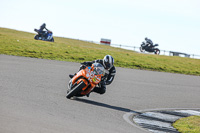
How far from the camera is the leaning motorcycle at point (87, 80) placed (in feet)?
32.5

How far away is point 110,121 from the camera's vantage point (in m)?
7.84

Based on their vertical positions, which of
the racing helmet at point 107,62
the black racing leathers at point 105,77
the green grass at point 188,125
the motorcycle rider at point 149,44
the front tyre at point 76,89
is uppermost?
the motorcycle rider at point 149,44

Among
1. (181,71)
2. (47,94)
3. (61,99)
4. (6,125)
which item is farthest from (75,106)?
(181,71)

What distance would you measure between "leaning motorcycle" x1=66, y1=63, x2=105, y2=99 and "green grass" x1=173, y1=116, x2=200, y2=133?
2.39m

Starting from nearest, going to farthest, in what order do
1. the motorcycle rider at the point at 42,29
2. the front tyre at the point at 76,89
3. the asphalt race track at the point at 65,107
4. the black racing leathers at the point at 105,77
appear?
the asphalt race track at the point at 65,107
the front tyre at the point at 76,89
the black racing leathers at the point at 105,77
the motorcycle rider at the point at 42,29

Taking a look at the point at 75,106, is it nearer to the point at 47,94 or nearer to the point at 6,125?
the point at 47,94

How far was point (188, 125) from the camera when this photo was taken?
27.7 feet

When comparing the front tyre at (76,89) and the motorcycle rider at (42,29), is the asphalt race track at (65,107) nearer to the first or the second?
the front tyre at (76,89)

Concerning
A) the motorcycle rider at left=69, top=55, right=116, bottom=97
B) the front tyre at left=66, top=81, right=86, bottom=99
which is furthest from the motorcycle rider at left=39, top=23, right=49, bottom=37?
the front tyre at left=66, top=81, right=86, bottom=99

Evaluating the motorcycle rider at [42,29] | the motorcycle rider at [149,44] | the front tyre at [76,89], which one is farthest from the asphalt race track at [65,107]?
the motorcycle rider at [149,44]

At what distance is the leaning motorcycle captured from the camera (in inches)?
390

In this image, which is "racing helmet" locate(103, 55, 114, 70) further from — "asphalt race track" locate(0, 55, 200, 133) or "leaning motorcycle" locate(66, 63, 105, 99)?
"asphalt race track" locate(0, 55, 200, 133)

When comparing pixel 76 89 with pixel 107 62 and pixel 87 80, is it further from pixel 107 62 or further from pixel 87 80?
pixel 107 62

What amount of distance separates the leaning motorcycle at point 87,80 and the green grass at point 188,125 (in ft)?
7.83
